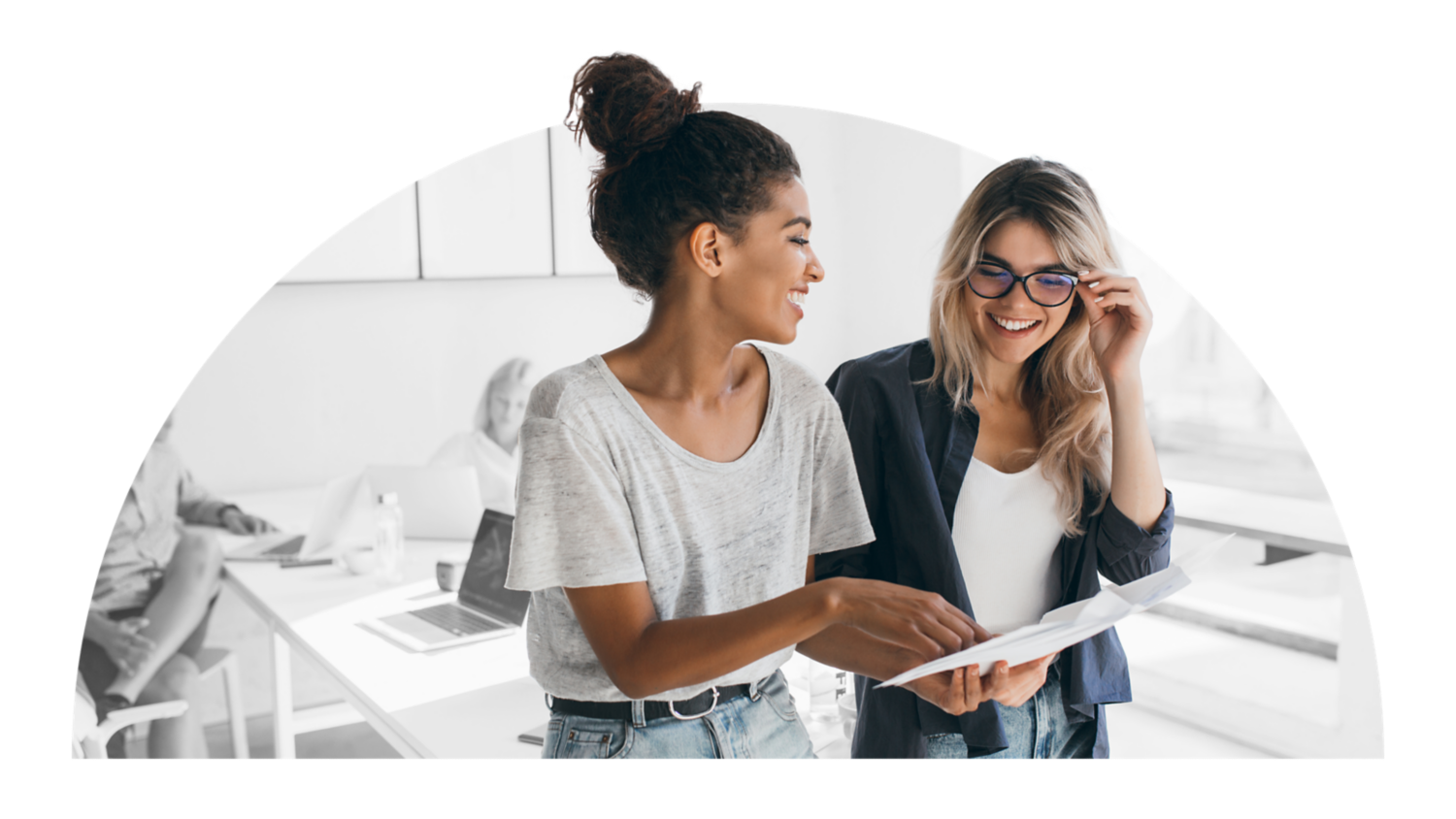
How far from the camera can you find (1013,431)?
1393mm

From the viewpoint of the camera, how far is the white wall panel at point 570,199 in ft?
4.88

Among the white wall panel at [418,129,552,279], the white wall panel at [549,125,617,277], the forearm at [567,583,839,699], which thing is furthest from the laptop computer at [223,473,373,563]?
the forearm at [567,583,839,699]

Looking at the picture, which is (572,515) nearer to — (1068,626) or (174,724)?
(1068,626)

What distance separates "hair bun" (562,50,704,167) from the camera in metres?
1.19

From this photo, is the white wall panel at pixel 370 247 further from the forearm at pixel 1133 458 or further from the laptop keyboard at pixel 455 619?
the forearm at pixel 1133 458

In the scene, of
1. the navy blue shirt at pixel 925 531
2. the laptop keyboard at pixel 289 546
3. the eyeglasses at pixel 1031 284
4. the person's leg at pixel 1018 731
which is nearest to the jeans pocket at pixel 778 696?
the navy blue shirt at pixel 925 531

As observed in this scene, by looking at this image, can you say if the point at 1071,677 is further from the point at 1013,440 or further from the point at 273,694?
the point at 273,694

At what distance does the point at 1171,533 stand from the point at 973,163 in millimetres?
587

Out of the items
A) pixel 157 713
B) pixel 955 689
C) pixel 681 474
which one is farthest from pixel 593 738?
pixel 157 713

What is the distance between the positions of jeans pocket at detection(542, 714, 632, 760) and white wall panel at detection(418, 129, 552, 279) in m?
0.66

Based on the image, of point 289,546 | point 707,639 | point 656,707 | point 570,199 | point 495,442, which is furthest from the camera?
point 495,442

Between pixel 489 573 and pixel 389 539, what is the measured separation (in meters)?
0.17

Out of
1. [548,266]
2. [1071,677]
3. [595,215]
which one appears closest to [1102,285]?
[1071,677]

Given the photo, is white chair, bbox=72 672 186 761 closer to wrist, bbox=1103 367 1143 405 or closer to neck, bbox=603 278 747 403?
neck, bbox=603 278 747 403
